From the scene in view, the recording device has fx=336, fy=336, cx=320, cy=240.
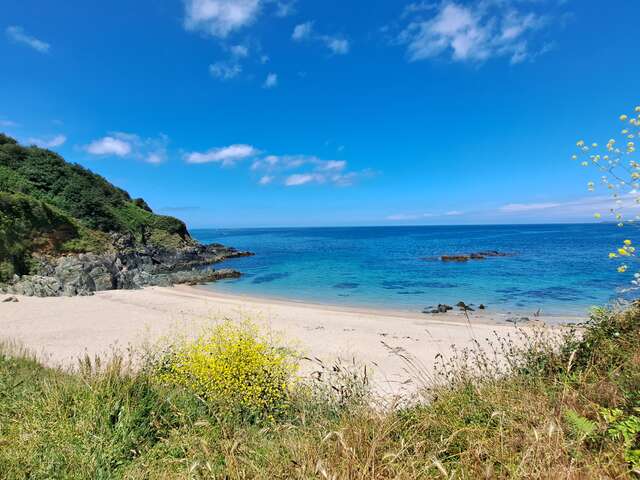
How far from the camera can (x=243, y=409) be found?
5430 millimetres

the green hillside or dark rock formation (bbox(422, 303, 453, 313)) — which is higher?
the green hillside

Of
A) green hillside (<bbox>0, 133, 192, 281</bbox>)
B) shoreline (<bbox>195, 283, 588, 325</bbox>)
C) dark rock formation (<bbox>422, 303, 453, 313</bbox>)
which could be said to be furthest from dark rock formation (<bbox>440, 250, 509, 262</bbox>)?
green hillside (<bbox>0, 133, 192, 281</bbox>)

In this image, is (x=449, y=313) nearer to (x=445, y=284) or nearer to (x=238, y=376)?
(x=445, y=284)

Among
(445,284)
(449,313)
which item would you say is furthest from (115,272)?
(445,284)

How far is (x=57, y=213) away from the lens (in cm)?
3394

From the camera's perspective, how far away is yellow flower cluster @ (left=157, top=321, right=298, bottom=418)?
5488 millimetres

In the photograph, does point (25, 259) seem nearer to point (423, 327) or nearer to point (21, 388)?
point (21, 388)

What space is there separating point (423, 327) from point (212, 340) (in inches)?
528

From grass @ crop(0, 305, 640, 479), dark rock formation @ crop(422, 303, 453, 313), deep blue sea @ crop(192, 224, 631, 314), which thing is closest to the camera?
grass @ crop(0, 305, 640, 479)

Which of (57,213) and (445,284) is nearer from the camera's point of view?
(445,284)

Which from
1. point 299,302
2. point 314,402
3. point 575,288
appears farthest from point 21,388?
point 575,288

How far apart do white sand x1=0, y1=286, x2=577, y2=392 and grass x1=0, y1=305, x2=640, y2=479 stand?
4.83 m

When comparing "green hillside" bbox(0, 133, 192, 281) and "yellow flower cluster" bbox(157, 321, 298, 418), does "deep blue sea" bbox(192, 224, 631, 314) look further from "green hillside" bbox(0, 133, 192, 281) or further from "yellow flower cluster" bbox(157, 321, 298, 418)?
"yellow flower cluster" bbox(157, 321, 298, 418)

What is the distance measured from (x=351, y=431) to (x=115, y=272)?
109 ft
